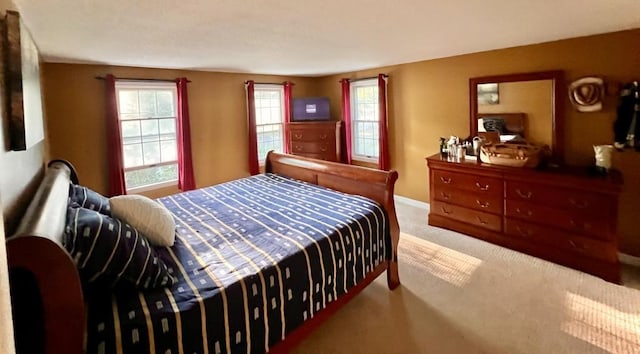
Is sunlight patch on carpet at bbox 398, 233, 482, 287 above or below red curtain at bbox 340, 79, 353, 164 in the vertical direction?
below

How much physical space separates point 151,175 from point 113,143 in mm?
721

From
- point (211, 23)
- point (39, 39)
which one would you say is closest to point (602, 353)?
point (211, 23)

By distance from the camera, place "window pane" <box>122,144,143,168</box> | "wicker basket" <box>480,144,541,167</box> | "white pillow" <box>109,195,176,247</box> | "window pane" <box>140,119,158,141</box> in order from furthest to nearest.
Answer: "window pane" <box>140,119,158,141</box> → "window pane" <box>122,144,143,168</box> → "wicker basket" <box>480,144,541,167</box> → "white pillow" <box>109,195,176,247</box>

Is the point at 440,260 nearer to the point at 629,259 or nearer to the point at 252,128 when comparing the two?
the point at 629,259

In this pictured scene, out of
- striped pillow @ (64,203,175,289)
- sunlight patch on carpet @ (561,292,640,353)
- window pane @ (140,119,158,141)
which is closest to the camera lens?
striped pillow @ (64,203,175,289)

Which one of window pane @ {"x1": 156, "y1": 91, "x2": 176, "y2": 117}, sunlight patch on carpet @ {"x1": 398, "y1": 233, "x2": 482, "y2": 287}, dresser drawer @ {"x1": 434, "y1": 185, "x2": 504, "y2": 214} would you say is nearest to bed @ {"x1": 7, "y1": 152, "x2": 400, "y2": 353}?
sunlight patch on carpet @ {"x1": 398, "y1": 233, "x2": 482, "y2": 287}

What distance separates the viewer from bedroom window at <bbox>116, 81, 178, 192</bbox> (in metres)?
4.34

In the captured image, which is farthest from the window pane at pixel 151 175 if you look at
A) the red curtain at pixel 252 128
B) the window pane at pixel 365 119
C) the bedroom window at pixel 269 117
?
the window pane at pixel 365 119

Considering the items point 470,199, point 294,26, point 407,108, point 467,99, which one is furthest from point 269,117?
point 470,199

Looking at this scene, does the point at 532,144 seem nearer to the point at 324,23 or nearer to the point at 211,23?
the point at 324,23

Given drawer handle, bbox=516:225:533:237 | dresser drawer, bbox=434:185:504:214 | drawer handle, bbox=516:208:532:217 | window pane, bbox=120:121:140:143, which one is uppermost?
window pane, bbox=120:121:140:143

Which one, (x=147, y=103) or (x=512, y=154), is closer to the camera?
(x=512, y=154)

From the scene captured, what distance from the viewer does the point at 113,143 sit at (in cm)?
407

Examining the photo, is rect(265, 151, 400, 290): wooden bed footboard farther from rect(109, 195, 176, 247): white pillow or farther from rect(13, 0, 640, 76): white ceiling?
rect(109, 195, 176, 247): white pillow
